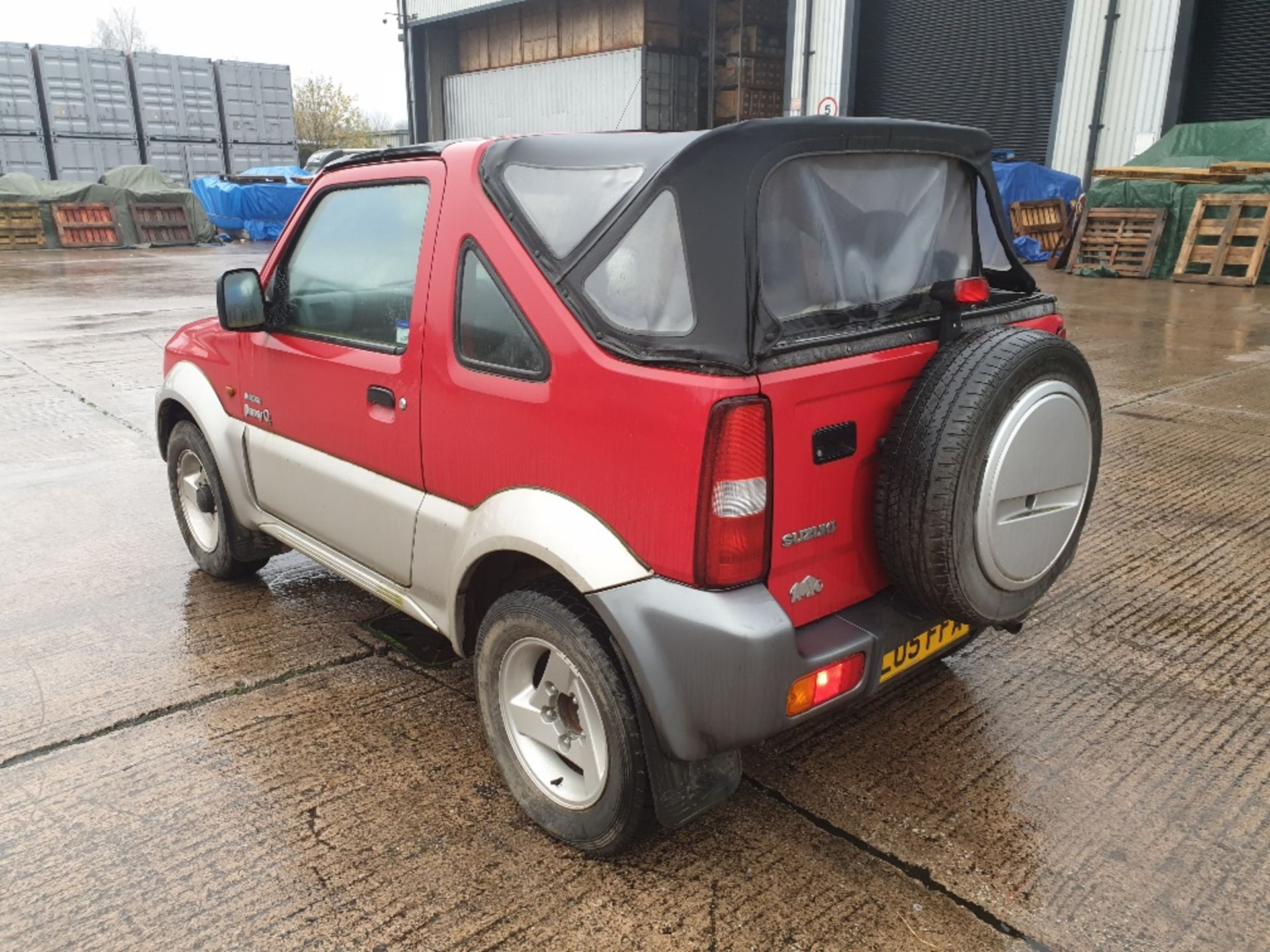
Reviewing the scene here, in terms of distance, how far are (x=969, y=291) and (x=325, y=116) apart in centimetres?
5112

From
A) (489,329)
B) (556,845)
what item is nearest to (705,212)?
(489,329)

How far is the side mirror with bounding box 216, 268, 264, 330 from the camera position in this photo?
3.24 meters

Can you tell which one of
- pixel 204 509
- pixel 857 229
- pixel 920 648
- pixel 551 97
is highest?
pixel 551 97

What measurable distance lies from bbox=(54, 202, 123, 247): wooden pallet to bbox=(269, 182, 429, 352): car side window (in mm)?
24093

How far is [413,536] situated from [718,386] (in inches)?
46.5

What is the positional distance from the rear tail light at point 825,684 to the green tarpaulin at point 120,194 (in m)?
26.1

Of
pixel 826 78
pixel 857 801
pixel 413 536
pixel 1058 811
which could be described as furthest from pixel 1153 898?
pixel 826 78

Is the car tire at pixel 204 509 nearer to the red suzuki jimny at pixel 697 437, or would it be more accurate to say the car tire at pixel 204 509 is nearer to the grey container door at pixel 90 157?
the red suzuki jimny at pixel 697 437

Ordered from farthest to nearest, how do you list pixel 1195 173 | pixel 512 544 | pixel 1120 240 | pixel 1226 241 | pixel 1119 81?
pixel 1119 81 → pixel 1120 240 → pixel 1195 173 → pixel 1226 241 → pixel 512 544

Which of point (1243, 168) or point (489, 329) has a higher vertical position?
point (1243, 168)

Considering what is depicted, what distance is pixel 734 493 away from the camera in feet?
6.66

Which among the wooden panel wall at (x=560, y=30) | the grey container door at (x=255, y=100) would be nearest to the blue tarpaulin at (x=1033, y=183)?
the wooden panel wall at (x=560, y=30)

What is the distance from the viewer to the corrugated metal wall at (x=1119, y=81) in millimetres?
16641

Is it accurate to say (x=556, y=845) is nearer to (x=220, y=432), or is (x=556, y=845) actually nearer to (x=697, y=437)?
(x=697, y=437)
